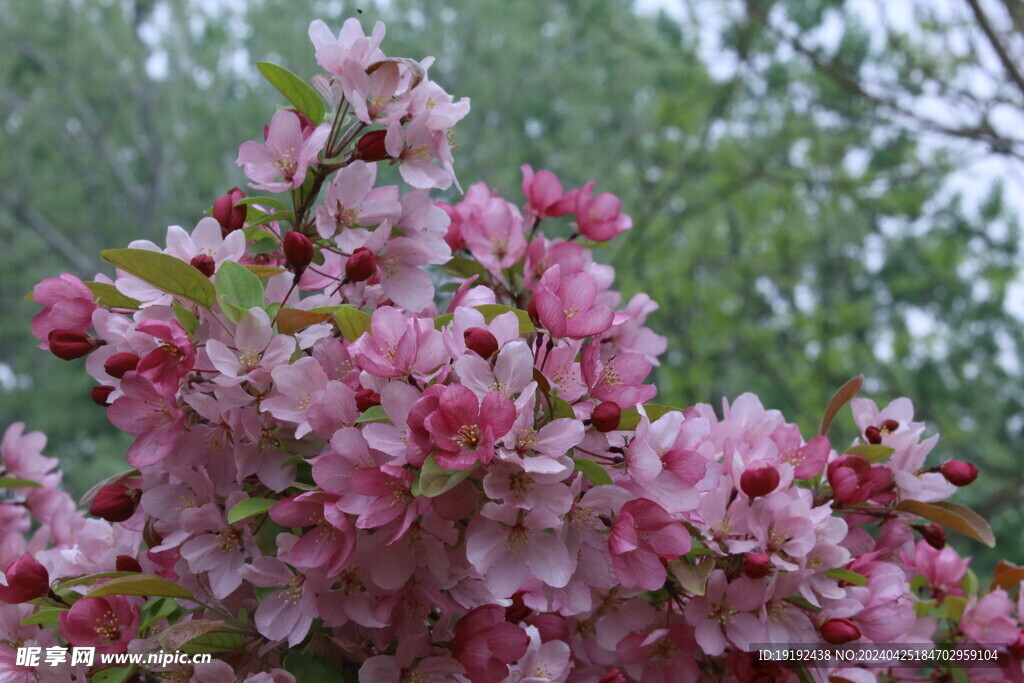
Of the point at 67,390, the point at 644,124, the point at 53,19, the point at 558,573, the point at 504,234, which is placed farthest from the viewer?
the point at 644,124

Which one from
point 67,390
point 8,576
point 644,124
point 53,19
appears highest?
point 8,576

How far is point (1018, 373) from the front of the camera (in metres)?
6.34

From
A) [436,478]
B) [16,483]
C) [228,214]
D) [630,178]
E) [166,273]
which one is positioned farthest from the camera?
[630,178]

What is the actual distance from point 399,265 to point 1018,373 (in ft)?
21.8

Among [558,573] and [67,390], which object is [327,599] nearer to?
[558,573]

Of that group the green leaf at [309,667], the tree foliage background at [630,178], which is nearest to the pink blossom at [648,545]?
the green leaf at [309,667]

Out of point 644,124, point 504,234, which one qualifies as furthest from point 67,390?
point 504,234

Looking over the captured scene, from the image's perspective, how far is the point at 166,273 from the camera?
690 mm

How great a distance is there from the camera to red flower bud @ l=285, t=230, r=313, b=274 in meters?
0.74

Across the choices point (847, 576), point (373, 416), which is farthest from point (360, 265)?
point (847, 576)

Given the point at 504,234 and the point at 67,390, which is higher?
the point at 504,234

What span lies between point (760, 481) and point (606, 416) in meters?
0.18

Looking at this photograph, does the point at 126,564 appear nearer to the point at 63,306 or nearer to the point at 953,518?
the point at 63,306

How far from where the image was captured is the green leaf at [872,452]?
818 mm
